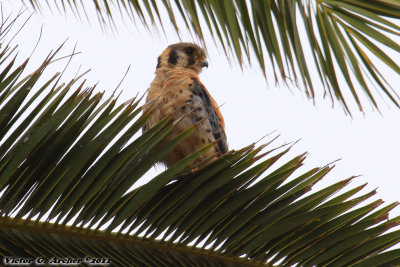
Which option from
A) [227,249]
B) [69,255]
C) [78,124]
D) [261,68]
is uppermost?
[261,68]

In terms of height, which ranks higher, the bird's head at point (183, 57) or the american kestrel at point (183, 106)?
the bird's head at point (183, 57)

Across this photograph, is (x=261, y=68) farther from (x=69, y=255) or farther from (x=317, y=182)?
(x=69, y=255)

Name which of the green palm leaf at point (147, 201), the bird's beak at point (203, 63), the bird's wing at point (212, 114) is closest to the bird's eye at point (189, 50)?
the bird's beak at point (203, 63)

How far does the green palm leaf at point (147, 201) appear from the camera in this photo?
8.05ft

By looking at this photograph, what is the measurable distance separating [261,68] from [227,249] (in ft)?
2.78

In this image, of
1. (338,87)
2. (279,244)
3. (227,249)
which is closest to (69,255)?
(227,249)

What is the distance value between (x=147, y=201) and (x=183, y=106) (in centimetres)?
201

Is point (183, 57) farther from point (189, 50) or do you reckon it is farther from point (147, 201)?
point (147, 201)

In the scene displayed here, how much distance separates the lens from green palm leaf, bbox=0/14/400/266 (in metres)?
2.45

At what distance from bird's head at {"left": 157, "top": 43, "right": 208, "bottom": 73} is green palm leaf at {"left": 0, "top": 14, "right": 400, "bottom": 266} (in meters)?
2.65

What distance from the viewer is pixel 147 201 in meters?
2.59

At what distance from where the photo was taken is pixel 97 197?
254cm

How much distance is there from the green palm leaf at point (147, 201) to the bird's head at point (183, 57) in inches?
104

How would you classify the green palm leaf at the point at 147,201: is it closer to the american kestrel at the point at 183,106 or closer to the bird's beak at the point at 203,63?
the american kestrel at the point at 183,106
